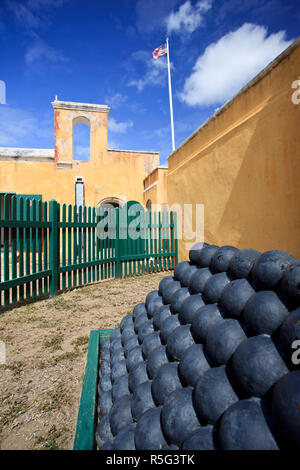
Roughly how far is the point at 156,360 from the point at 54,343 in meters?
2.30

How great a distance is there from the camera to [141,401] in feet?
5.11

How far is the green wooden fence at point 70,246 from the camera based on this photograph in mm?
4730

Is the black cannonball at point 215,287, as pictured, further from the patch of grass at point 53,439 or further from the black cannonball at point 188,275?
the patch of grass at point 53,439

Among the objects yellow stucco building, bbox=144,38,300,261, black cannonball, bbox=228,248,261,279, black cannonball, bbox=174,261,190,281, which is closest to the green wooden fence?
yellow stucco building, bbox=144,38,300,261

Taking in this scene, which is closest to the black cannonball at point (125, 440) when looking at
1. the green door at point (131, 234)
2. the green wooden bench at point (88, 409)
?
the green wooden bench at point (88, 409)

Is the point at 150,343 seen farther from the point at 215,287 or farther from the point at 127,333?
→ the point at 215,287

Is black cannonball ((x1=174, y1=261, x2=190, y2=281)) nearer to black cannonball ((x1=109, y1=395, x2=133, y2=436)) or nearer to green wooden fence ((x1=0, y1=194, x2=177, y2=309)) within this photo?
black cannonball ((x1=109, y1=395, x2=133, y2=436))

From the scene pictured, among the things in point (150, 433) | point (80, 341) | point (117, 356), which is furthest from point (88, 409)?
point (80, 341)

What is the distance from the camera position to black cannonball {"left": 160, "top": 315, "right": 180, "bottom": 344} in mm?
1829

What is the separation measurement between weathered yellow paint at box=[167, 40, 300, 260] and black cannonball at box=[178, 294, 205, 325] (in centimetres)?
281

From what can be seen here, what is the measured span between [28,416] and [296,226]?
411cm

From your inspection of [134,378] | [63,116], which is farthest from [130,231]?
[63,116]

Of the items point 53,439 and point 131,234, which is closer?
point 53,439
